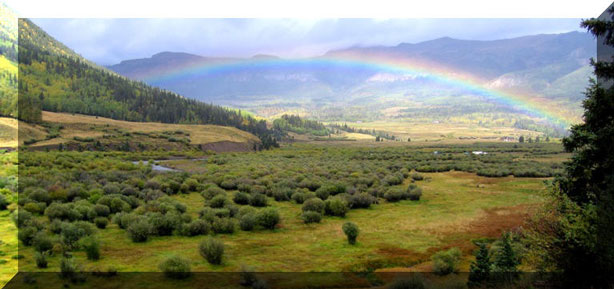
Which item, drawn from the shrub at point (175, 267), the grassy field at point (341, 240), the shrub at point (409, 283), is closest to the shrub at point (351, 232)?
the grassy field at point (341, 240)

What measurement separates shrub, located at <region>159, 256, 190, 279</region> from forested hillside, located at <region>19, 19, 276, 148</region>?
11274 cm

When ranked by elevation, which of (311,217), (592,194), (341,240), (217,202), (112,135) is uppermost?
(112,135)

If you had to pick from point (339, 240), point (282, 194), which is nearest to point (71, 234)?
point (339, 240)

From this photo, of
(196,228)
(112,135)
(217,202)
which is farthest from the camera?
(112,135)

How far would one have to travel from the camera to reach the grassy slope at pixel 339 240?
17.2 metres

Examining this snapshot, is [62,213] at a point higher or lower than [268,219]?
higher

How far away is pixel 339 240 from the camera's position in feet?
70.0

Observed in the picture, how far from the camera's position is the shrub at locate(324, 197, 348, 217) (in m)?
27.3

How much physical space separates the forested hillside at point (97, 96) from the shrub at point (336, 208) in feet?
331

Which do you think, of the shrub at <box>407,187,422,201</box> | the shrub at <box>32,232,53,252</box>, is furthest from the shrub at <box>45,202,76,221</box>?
the shrub at <box>407,187,422,201</box>

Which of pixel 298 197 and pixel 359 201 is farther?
pixel 298 197

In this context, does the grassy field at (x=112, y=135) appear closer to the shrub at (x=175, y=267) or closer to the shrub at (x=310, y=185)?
the shrub at (x=310, y=185)

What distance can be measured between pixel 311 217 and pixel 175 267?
38.1ft

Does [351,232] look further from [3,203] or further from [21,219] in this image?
[3,203]
